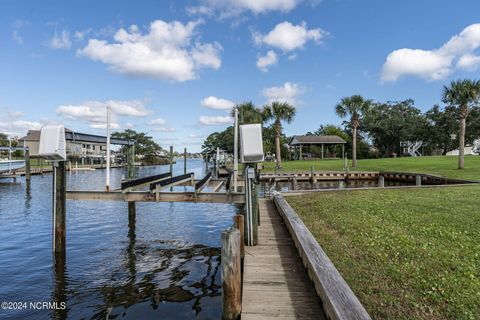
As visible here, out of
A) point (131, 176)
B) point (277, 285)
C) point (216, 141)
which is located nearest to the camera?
point (277, 285)

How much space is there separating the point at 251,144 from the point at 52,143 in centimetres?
460

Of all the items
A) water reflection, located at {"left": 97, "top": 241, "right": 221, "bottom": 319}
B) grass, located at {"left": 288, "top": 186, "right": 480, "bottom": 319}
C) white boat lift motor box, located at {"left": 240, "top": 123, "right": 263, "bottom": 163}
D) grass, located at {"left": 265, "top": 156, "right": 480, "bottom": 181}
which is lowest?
water reflection, located at {"left": 97, "top": 241, "right": 221, "bottom": 319}

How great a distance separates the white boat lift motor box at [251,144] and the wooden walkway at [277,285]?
5.91 feet

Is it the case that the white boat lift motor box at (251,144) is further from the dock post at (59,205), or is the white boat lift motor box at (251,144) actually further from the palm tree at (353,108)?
the palm tree at (353,108)

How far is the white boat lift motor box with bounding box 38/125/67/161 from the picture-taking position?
7316 mm

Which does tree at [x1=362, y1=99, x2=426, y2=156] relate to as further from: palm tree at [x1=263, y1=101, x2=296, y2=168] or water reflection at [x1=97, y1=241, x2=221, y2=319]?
water reflection at [x1=97, y1=241, x2=221, y2=319]

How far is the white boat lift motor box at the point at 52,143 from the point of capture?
7316 mm

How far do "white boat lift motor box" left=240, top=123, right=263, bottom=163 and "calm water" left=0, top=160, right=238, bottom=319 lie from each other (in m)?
2.74

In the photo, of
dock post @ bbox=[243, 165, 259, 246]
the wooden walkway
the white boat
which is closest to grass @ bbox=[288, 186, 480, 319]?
the wooden walkway

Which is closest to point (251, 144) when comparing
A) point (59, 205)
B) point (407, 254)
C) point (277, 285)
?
point (277, 285)

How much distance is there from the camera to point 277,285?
4.70m

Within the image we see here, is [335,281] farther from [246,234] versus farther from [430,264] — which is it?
[246,234]

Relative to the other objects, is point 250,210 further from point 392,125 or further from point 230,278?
point 392,125

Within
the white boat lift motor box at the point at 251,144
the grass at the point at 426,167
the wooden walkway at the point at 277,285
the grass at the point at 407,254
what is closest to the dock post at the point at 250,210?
the wooden walkway at the point at 277,285
